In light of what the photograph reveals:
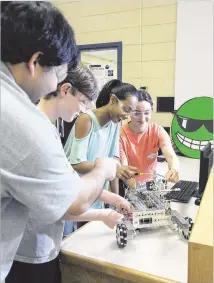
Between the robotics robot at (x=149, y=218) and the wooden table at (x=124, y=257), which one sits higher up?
the robotics robot at (x=149, y=218)

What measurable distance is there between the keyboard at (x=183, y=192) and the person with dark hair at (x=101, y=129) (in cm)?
25

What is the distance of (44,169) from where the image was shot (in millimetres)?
593

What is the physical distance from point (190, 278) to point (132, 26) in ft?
8.84

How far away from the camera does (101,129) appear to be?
4.74 feet

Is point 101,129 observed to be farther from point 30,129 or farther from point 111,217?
point 30,129

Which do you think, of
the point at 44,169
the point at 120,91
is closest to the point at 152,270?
the point at 44,169

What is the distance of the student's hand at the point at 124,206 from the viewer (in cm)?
108

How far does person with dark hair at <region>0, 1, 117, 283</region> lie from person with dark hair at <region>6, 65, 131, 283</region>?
0.14 m

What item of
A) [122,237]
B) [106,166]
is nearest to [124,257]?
[122,237]

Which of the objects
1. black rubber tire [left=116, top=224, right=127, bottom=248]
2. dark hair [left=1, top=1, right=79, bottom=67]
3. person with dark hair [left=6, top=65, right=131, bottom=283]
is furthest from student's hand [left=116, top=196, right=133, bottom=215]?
dark hair [left=1, top=1, right=79, bottom=67]

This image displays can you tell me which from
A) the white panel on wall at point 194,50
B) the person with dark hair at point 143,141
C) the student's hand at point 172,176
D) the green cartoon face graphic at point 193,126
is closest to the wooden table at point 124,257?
the student's hand at point 172,176

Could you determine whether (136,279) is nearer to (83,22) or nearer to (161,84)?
(161,84)

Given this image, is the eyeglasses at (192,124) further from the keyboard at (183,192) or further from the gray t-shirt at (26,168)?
the gray t-shirt at (26,168)

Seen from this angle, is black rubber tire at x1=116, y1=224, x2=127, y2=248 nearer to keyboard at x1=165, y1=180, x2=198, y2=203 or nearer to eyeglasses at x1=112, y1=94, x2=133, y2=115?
keyboard at x1=165, y1=180, x2=198, y2=203
